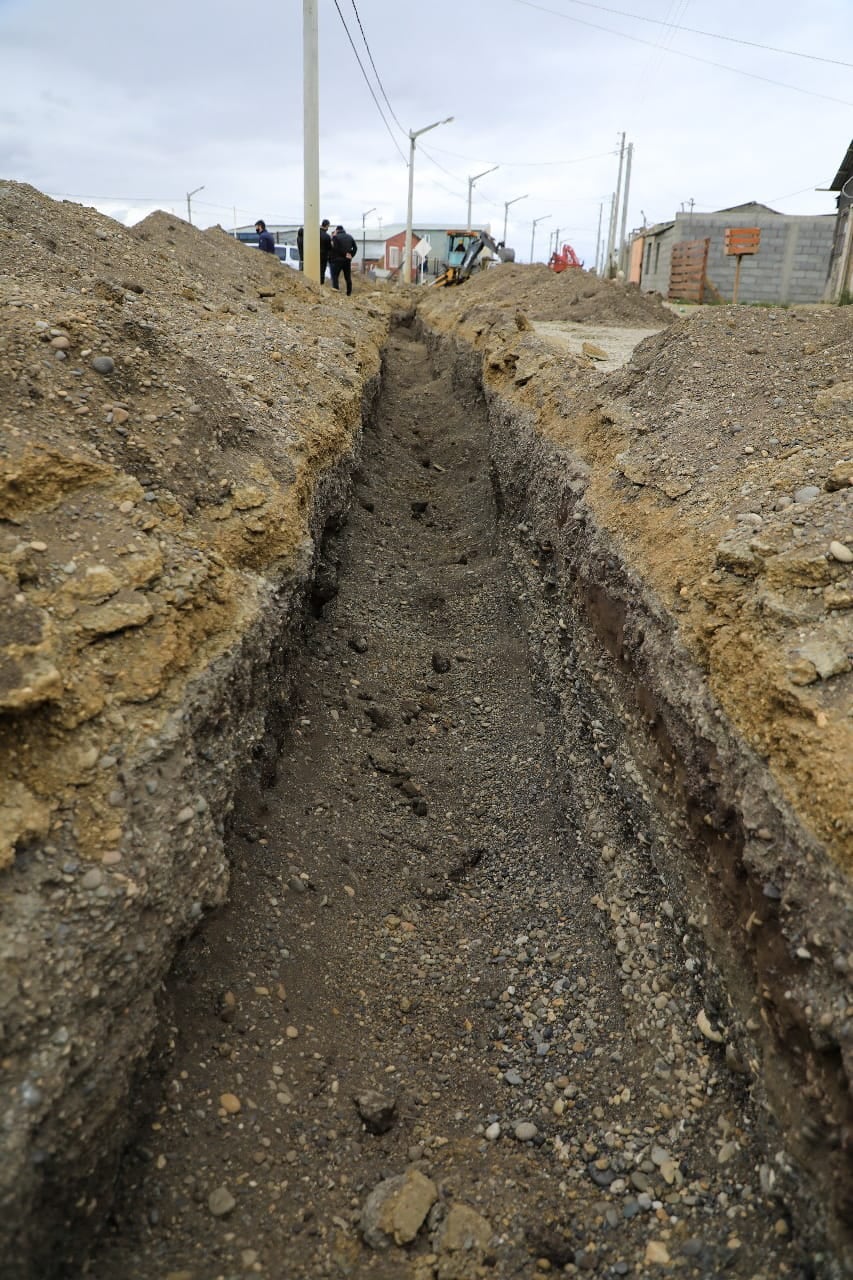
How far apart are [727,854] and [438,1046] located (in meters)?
1.54

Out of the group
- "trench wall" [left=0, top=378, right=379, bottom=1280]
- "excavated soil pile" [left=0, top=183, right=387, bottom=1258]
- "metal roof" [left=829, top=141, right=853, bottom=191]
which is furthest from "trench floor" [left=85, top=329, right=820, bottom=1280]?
"metal roof" [left=829, top=141, right=853, bottom=191]

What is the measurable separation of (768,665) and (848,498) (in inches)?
46.1

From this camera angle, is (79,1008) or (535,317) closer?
(79,1008)

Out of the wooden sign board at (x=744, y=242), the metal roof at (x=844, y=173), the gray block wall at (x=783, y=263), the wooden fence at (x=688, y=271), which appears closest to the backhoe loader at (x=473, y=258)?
the wooden fence at (x=688, y=271)

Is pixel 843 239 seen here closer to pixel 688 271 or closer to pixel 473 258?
pixel 688 271

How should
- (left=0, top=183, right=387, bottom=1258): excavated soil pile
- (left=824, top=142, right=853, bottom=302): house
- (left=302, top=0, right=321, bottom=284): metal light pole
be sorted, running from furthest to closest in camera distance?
(left=824, top=142, right=853, bottom=302): house, (left=302, top=0, right=321, bottom=284): metal light pole, (left=0, top=183, right=387, bottom=1258): excavated soil pile

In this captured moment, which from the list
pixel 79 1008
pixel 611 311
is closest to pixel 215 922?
pixel 79 1008

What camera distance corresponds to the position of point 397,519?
28.8 ft

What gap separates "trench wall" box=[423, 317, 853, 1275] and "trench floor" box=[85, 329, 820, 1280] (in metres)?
0.16

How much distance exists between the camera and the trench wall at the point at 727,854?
2590 millimetres

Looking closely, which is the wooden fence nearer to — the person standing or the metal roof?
the metal roof

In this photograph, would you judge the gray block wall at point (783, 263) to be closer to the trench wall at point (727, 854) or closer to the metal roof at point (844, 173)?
the metal roof at point (844, 173)

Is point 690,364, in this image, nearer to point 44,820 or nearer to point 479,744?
point 479,744

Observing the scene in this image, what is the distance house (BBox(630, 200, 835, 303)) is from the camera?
80.8ft
